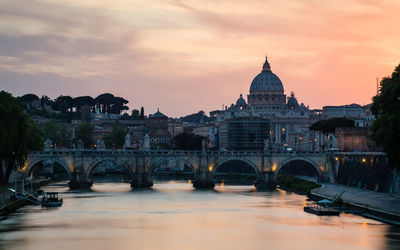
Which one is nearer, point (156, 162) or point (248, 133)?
point (156, 162)

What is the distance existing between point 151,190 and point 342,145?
31890 millimetres

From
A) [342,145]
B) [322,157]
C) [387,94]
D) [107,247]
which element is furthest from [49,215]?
[342,145]

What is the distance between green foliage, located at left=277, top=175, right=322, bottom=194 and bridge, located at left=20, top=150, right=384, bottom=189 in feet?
5.95

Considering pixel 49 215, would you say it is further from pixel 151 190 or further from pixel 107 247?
pixel 151 190

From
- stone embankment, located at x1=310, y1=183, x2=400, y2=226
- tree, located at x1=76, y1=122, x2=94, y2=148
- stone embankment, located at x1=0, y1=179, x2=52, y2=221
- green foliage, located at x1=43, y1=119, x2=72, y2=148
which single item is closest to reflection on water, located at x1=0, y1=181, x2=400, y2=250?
stone embankment, located at x1=0, y1=179, x2=52, y2=221

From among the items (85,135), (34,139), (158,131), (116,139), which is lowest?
(34,139)

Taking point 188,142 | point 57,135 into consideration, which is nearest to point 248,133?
point 188,142

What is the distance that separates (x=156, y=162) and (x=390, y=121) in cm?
4263

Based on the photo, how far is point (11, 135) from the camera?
72.2 metres

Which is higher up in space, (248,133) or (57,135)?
(248,133)

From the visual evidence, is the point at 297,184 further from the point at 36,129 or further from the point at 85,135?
the point at 85,135

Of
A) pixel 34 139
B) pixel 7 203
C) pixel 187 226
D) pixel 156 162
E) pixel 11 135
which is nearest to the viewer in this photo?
pixel 187 226

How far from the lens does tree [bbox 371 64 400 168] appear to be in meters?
57.2

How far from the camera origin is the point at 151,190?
3509 inches
